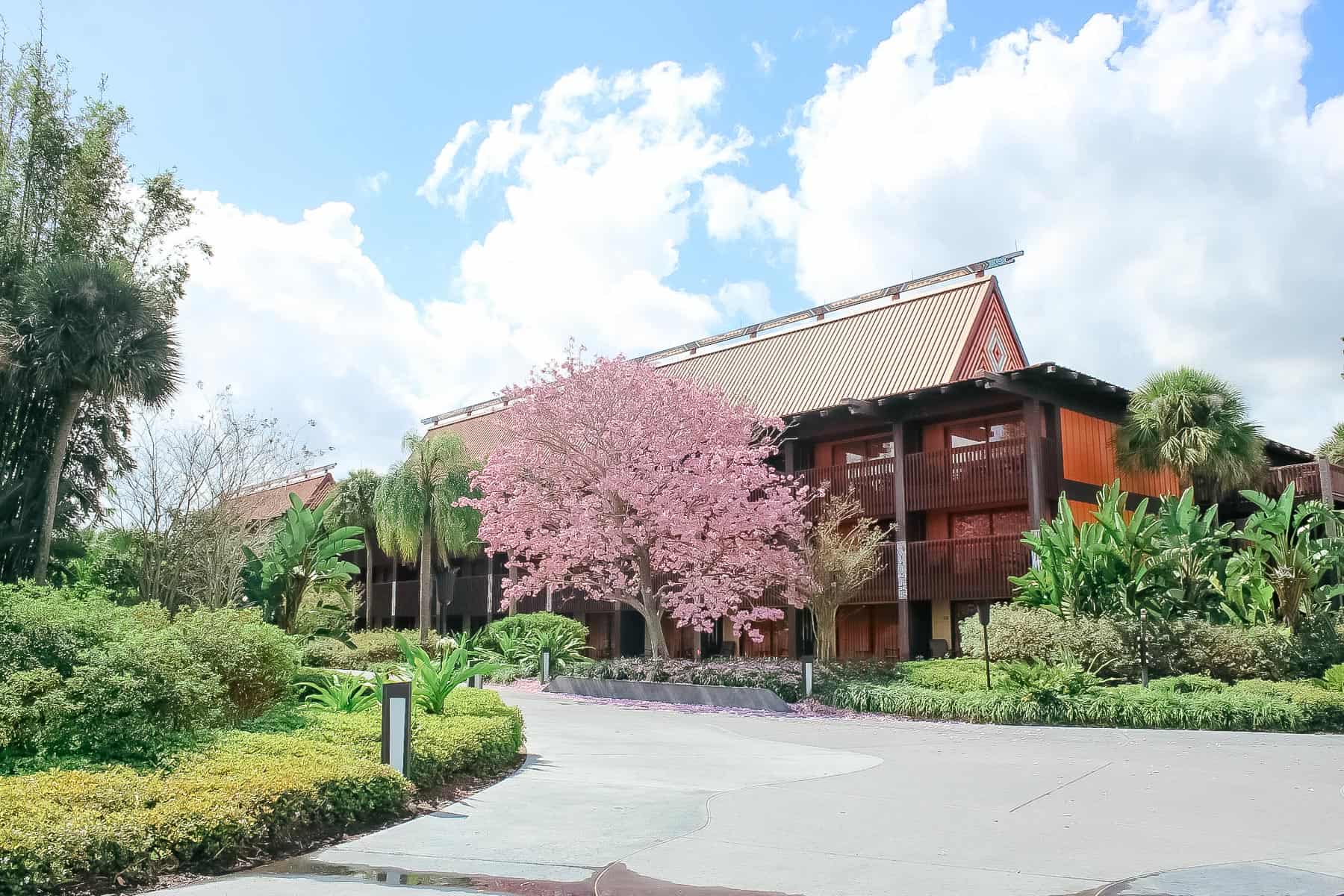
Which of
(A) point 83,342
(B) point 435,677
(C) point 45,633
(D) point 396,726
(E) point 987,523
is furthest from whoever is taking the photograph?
(E) point 987,523

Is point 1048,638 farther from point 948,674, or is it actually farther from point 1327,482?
point 1327,482

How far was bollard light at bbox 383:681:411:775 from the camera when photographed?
9156mm

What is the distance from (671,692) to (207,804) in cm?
1417

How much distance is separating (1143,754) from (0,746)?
1154 centimetres

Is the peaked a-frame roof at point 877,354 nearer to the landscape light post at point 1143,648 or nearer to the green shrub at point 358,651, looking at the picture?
the landscape light post at point 1143,648

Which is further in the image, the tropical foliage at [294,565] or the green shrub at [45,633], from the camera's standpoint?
the tropical foliage at [294,565]

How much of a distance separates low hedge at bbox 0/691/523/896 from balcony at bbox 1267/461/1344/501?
24.1 meters

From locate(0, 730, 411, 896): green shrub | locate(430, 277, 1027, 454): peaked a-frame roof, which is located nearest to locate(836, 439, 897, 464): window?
locate(430, 277, 1027, 454): peaked a-frame roof

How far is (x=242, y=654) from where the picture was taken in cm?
1039

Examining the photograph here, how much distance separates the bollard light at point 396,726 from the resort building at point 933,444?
17.0 m

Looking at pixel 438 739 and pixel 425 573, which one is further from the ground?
pixel 425 573

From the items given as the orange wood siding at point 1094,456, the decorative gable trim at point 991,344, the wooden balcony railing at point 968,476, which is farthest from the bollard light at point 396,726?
→ the decorative gable trim at point 991,344

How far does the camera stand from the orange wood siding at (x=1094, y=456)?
2523cm

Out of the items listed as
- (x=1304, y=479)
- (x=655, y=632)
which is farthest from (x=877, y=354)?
(x=1304, y=479)
